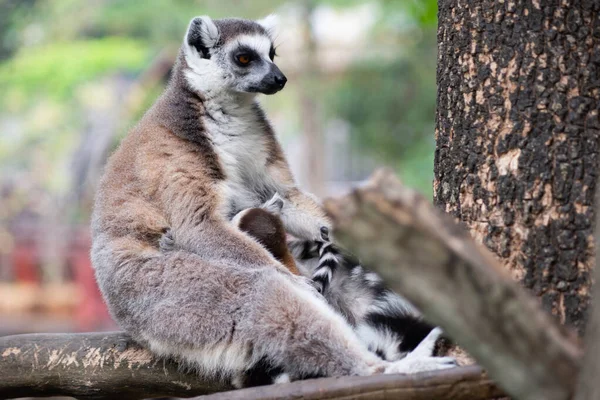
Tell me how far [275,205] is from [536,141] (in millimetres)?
1601

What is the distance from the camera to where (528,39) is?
9.37 ft

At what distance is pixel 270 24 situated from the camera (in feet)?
15.4

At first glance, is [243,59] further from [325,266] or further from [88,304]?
[88,304]

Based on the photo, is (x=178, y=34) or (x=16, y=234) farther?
(x=16, y=234)

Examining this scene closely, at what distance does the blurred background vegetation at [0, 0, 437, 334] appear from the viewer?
13211 millimetres

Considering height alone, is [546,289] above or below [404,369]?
above

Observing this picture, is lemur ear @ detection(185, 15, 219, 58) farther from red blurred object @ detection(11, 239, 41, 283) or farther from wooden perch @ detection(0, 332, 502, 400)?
red blurred object @ detection(11, 239, 41, 283)

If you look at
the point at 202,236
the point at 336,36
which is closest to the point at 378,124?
the point at 336,36

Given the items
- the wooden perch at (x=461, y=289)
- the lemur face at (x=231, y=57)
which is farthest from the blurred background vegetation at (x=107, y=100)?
the wooden perch at (x=461, y=289)

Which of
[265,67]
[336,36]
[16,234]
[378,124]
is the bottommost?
[16,234]

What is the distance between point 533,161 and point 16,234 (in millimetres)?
15508

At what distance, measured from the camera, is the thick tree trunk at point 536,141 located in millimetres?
2754

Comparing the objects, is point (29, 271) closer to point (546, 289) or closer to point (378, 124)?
point (378, 124)

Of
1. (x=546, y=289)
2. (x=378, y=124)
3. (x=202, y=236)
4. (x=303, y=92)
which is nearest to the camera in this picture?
(x=546, y=289)
